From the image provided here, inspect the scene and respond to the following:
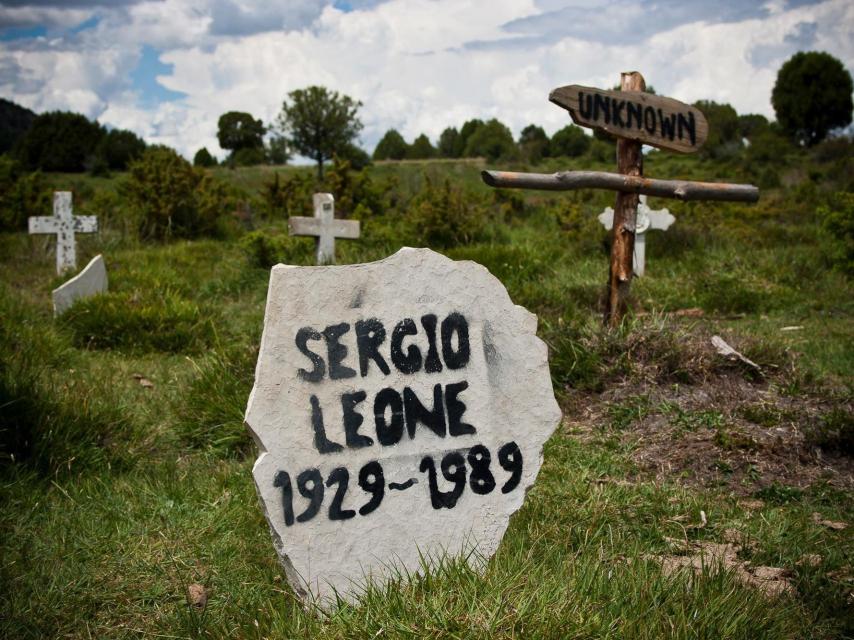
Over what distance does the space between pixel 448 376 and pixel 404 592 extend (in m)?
0.79

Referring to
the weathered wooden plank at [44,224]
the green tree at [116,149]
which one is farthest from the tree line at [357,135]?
the weathered wooden plank at [44,224]

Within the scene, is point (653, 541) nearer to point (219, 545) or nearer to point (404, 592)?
point (404, 592)

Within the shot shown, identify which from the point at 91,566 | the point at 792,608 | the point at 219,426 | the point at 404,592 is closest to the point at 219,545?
the point at 91,566

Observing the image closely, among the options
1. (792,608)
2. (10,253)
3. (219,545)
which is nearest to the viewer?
(792,608)

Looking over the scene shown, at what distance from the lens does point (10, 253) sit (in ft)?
36.8

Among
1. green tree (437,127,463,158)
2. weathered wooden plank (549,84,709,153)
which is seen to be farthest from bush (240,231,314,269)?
green tree (437,127,463,158)

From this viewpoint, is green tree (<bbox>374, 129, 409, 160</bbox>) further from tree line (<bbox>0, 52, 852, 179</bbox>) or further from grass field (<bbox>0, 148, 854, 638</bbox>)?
grass field (<bbox>0, 148, 854, 638</bbox>)

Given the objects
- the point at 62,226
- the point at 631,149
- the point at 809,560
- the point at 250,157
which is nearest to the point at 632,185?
the point at 631,149

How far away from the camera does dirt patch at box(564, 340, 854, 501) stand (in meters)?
4.24

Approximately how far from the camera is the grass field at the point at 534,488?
94.7 inches

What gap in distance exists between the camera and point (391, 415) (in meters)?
2.78

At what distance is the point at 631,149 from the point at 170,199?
30.4 ft

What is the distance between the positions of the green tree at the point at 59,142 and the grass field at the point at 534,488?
3218 centimetres

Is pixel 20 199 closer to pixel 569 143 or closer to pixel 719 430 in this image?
pixel 719 430
